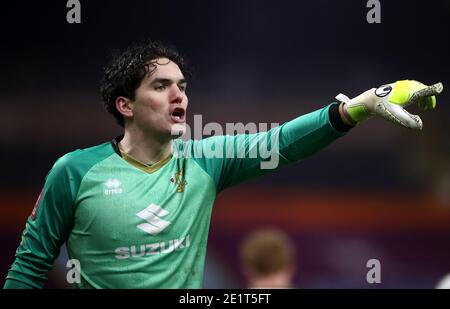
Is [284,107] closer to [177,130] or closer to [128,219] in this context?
[177,130]

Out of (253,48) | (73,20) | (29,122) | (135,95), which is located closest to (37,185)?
(29,122)

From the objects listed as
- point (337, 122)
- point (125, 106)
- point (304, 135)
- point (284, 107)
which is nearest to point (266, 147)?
point (304, 135)

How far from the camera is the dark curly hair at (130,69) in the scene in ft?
11.9

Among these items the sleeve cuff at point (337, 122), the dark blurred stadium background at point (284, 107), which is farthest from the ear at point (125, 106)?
the dark blurred stadium background at point (284, 107)

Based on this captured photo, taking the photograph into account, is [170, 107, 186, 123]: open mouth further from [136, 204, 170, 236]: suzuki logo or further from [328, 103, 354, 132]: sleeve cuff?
[328, 103, 354, 132]: sleeve cuff

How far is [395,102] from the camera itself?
124 inches

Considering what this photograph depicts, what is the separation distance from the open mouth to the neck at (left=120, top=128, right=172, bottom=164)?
127 mm

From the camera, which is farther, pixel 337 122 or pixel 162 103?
pixel 162 103

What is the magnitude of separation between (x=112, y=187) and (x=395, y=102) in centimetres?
131

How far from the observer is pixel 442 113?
6.10m

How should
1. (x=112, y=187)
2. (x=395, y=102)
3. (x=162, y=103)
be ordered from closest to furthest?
1. (x=395, y=102)
2. (x=112, y=187)
3. (x=162, y=103)

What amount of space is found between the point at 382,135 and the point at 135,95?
2.93 metres
